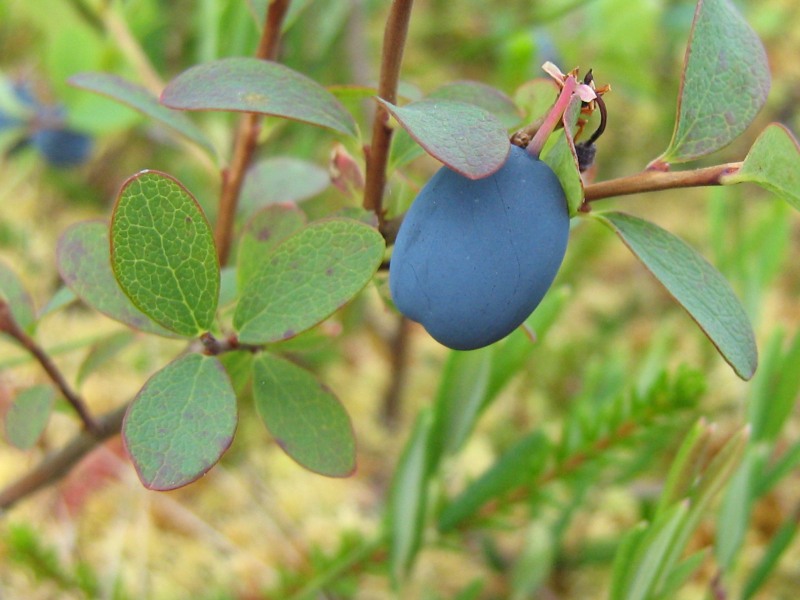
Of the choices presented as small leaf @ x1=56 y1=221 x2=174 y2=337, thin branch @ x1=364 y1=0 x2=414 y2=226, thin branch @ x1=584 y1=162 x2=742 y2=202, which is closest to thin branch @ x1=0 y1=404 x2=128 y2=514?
small leaf @ x1=56 y1=221 x2=174 y2=337

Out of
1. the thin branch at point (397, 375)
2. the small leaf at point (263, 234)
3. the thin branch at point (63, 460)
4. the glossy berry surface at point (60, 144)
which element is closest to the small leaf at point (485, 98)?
the small leaf at point (263, 234)

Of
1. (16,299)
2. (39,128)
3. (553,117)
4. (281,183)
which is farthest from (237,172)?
(39,128)

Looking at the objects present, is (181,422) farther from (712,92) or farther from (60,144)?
(60,144)

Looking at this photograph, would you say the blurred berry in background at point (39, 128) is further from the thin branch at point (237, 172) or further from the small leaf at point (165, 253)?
the small leaf at point (165, 253)

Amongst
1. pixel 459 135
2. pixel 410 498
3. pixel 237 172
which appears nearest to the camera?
pixel 459 135

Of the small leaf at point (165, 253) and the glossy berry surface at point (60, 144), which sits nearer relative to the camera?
the small leaf at point (165, 253)

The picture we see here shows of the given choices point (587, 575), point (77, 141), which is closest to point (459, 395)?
point (587, 575)

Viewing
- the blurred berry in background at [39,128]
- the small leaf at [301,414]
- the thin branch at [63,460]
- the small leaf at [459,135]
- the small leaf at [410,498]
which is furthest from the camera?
the blurred berry in background at [39,128]
